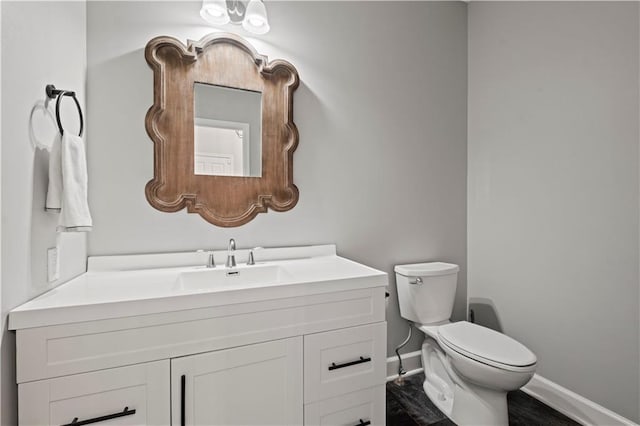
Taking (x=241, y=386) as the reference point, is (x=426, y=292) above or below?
above

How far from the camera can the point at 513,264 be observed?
210 centimetres

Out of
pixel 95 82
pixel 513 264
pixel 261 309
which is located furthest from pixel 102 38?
pixel 513 264

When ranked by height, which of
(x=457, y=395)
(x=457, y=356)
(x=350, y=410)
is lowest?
(x=457, y=395)

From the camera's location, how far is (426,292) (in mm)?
1987

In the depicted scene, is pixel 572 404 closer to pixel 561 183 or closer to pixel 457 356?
pixel 457 356

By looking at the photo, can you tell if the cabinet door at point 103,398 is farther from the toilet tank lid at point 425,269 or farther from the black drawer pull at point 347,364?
the toilet tank lid at point 425,269

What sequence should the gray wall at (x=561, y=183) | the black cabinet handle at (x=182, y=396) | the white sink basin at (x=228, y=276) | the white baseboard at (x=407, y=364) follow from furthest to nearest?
the white baseboard at (x=407, y=364) → the gray wall at (x=561, y=183) → the white sink basin at (x=228, y=276) → the black cabinet handle at (x=182, y=396)

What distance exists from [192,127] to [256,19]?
2.07ft

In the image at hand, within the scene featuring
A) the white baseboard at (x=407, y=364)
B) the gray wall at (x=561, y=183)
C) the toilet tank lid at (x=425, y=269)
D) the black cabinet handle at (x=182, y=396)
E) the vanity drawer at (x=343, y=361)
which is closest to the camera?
the black cabinet handle at (x=182, y=396)

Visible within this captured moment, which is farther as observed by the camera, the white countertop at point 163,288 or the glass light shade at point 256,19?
the glass light shade at point 256,19

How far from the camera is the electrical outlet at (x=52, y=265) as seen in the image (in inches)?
44.6

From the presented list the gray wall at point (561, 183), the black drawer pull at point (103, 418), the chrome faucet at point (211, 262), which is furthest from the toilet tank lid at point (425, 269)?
the black drawer pull at point (103, 418)

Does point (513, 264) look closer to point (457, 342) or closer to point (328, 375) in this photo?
point (457, 342)

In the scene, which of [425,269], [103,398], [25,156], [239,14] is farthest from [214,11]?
[425,269]
